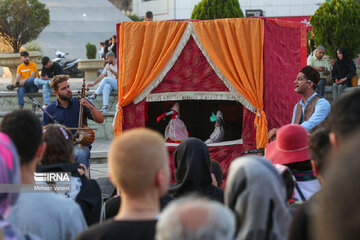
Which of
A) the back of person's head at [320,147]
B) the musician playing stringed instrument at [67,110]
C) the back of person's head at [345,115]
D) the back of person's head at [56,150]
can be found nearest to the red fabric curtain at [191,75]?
the musician playing stringed instrument at [67,110]

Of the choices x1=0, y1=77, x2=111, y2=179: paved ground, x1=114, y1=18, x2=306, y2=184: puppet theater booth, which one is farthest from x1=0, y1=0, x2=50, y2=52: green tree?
x1=114, y1=18, x2=306, y2=184: puppet theater booth

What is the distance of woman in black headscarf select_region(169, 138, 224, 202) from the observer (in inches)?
140

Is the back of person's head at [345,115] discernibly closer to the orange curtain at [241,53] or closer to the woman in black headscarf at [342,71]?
the orange curtain at [241,53]

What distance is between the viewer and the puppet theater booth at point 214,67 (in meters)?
7.66

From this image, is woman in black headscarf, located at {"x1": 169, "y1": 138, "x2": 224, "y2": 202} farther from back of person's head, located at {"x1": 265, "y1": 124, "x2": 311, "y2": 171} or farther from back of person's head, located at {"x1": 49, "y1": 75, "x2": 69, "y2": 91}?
back of person's head, located at {"x1": 49, "y1": 75, "x2": 69, "y2": 91}

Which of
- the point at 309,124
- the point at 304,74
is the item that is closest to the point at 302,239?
the point at 309,124

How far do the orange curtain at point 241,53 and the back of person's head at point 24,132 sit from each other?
202 inches

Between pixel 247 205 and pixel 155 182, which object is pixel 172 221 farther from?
pixel 247 205

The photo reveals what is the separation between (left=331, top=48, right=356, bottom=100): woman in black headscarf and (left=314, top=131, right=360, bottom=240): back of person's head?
11.6m

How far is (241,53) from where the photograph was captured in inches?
301

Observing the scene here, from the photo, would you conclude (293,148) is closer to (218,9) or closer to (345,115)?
(345,115)

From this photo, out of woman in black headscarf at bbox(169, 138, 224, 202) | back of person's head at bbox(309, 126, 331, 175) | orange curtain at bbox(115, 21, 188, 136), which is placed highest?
orange curtain at bbox(115, 21, 188, 136)

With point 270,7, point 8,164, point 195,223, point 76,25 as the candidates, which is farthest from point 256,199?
point 270,7

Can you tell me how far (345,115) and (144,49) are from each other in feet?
17.7
